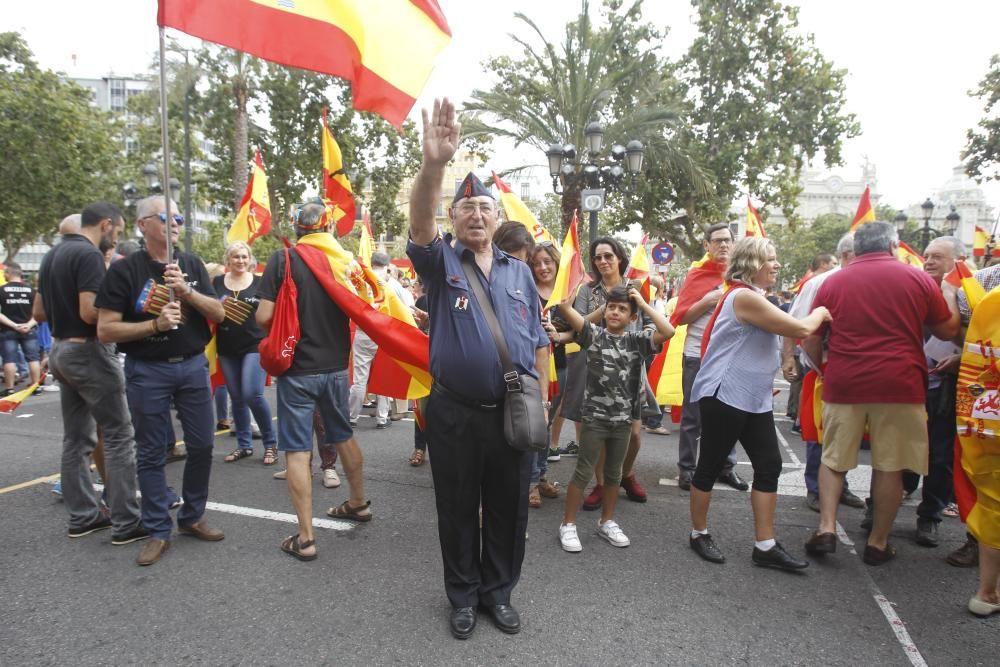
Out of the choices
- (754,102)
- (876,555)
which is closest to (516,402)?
(876,555)

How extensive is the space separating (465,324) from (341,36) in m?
1.59

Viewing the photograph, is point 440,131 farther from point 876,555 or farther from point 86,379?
point 876,555

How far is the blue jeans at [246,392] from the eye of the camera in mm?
5512

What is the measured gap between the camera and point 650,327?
398 centimetres

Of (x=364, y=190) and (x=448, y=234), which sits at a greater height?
(x=364, y=190)

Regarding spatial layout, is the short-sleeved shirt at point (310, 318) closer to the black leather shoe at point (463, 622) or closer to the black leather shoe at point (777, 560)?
the black leather shoe at point (463, 622)

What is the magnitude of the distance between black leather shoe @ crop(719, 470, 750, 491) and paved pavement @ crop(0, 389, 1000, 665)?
600 mm

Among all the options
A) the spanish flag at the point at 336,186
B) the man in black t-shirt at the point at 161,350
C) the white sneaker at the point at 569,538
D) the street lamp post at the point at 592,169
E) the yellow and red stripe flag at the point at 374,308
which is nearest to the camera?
the man in black t-shirt at the point at 161,350

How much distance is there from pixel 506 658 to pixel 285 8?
3.19 meters

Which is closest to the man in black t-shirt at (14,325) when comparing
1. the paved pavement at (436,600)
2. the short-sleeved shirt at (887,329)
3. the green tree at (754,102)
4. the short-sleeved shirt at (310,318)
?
the paved pavement at (436,600)

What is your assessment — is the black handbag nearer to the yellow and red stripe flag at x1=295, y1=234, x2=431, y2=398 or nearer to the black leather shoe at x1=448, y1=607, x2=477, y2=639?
the black leather shoe at x1=448, y1=607, x2=477, y2=639

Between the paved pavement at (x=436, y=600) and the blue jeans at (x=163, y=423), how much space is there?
30 centimetres

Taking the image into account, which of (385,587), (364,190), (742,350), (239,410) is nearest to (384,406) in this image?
(239,410)

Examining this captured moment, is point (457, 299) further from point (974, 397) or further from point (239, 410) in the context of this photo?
point (239, 410)
